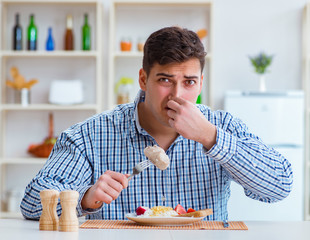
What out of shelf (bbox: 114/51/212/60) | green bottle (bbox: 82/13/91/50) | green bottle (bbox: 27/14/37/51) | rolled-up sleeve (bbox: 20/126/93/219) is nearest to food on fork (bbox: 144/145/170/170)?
rolled-up sleeve (bbox: 20/126/93/219)

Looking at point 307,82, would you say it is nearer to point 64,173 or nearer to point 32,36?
point 32,36

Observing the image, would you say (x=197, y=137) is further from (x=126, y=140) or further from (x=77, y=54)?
(x=77, y=54)

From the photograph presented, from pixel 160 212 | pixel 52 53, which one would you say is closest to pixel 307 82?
pixel 52 53

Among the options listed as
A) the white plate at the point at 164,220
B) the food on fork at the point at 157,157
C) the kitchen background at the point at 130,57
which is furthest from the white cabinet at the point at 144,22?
the white plate at the point at 164,220

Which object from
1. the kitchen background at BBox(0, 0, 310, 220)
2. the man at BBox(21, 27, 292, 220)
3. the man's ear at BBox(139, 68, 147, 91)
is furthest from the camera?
the kitchen background at BBox(0, 0, 310, 220)

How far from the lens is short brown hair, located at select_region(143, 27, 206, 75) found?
1.89 meters

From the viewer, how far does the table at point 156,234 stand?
4.51 ft

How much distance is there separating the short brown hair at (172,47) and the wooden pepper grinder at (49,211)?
2.14 feet

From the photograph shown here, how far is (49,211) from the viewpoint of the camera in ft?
4.95

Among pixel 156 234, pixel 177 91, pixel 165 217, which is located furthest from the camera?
pixel 177 91

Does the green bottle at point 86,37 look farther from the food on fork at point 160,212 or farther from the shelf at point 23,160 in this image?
the food on fork at point 160,212

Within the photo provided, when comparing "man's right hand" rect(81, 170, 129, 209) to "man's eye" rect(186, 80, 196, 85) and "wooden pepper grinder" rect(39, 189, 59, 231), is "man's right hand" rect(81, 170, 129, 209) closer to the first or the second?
"wooden pepper grinder" rect(39, 189, 59, 231)

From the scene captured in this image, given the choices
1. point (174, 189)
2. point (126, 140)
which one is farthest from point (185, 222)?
point (126, 140)

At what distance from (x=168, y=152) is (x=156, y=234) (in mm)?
642
